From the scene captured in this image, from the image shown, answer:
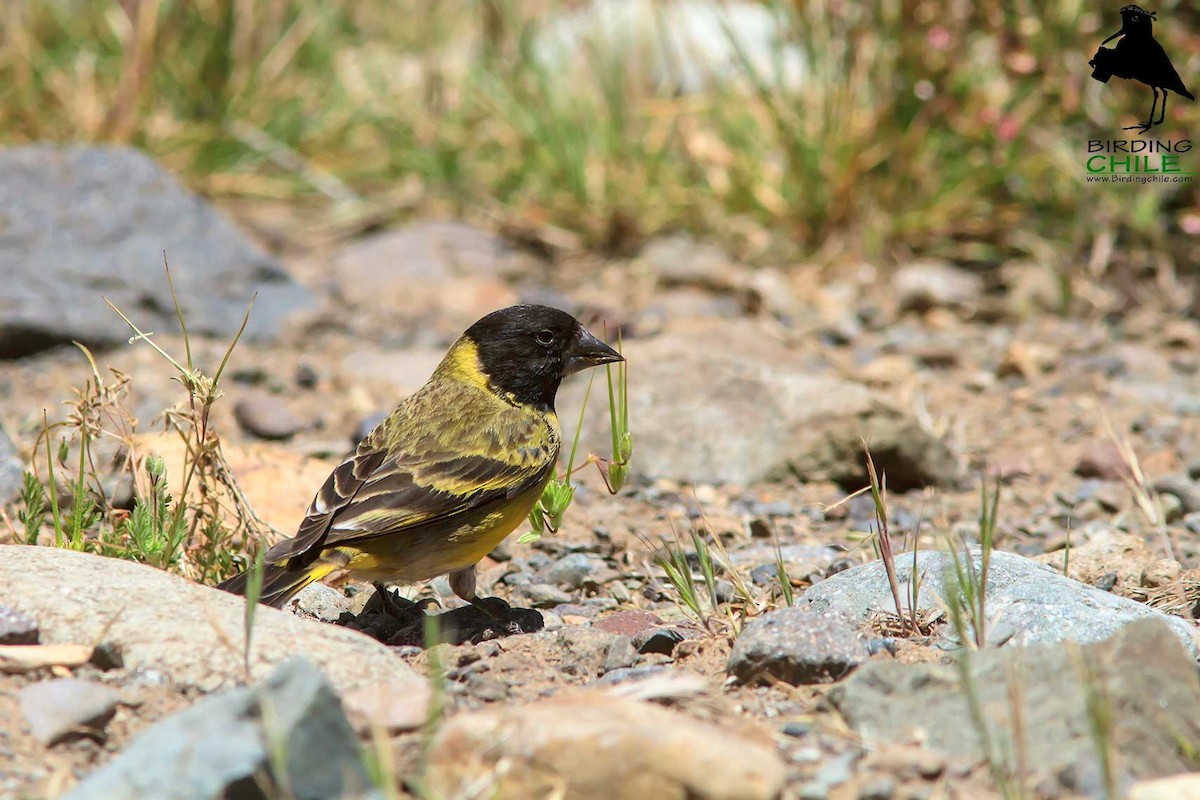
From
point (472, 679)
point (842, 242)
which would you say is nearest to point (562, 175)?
point (842, 242)

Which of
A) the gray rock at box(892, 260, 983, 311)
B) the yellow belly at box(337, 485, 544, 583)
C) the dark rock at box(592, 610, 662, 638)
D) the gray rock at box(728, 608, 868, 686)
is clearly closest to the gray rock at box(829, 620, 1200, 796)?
the gray rock at box(728, 608, 868, 686)

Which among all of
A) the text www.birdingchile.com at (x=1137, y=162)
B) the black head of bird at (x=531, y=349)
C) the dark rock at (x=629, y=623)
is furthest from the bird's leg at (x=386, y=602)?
the text www.birdingchile.com at (x=1137, y=162)

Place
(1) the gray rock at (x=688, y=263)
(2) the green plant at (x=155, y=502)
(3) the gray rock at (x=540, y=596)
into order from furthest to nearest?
(1) the gray rock at (x=688, y=263), (3) the gray rock at (x=540, y=596), (2) the green plant at (x=155, y=502)

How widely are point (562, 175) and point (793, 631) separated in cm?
542

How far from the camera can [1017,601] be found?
3.59 metres

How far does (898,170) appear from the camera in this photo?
7.59 metres

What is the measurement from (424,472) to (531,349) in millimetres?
798

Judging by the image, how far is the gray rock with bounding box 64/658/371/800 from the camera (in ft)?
8.08

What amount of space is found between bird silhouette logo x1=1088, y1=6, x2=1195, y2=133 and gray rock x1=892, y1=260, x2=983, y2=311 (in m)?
1.24

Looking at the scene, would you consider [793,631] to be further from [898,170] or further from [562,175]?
[562,175]

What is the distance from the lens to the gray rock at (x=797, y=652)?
129 inches

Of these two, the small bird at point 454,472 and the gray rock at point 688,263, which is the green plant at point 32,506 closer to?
the small bird at point 454,472

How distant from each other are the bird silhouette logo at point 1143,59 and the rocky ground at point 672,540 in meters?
1.06

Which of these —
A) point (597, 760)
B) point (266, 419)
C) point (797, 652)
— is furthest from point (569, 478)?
point (266, 419)
